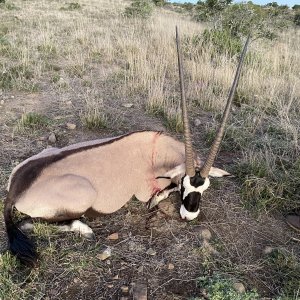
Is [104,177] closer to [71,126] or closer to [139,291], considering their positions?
[139,291]

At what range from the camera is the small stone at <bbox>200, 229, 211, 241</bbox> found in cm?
364

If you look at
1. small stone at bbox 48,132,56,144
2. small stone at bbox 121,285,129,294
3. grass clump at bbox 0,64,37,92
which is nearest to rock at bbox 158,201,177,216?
small stone at bbox 121,285,129,294

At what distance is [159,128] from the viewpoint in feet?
18.7

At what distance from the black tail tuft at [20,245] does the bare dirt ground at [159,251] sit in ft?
0.32

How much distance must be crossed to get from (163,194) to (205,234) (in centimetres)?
69

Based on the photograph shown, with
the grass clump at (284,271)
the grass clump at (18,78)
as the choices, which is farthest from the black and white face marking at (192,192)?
the grass clump at (18,78)

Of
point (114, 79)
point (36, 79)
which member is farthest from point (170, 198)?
point (36, 79)

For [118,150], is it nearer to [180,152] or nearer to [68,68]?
[180,152]

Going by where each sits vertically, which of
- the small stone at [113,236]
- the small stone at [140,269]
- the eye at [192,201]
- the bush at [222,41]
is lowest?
the small stone at [113,236]

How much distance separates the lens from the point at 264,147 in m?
4.93

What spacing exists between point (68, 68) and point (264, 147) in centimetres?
454

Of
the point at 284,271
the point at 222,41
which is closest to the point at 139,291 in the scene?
the point at 284,271

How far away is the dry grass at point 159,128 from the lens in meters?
3.20

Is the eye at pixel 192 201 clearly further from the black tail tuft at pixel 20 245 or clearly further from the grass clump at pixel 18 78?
the grass clump at pixel 18 78
